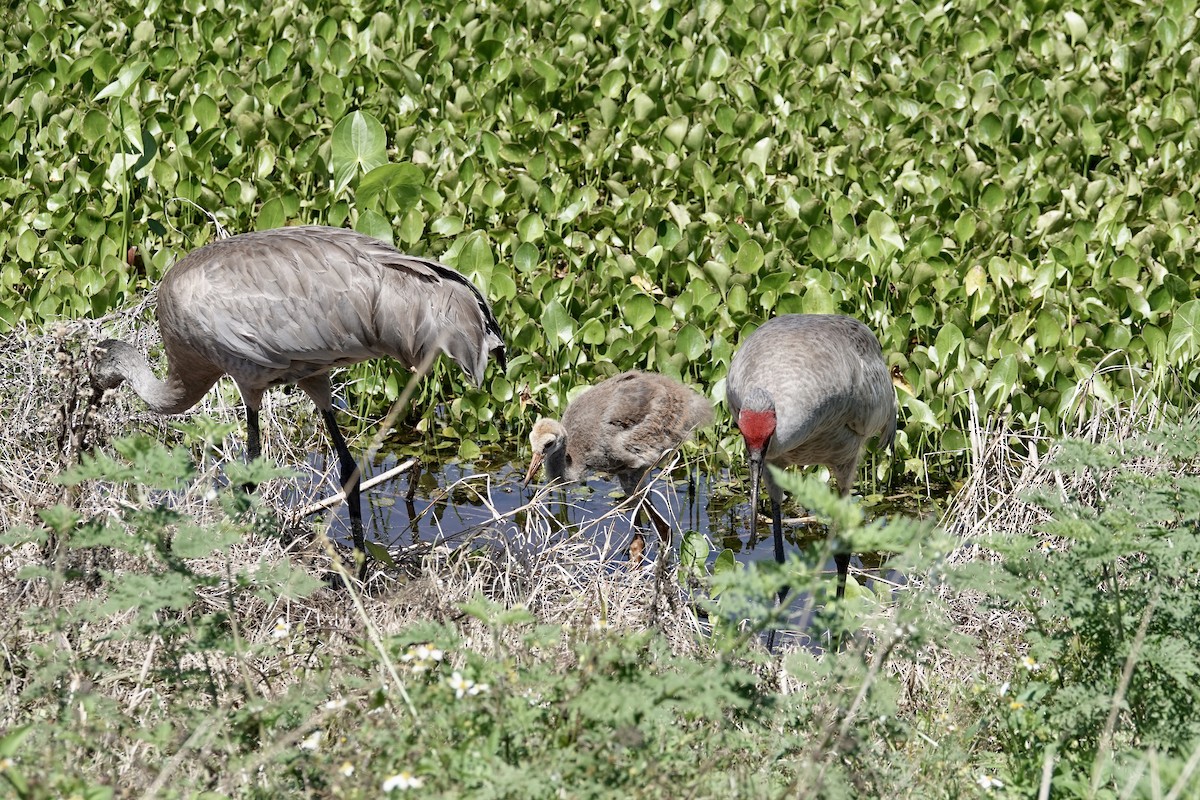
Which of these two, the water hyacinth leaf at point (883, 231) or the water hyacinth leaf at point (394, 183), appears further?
the water hyacinth leaf at point (883, 231)

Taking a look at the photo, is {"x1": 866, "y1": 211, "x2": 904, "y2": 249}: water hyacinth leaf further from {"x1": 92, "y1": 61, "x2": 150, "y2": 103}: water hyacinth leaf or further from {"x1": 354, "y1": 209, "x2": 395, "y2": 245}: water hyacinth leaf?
{"x1": 92, "y1": 61, "x2": 150, "y2": 103}: water hyacinth leaf

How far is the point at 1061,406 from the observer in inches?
245

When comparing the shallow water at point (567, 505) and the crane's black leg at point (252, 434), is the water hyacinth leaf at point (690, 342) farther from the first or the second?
the crane's black leg at point (252, 434)

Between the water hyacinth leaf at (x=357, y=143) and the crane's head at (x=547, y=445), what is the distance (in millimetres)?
1814

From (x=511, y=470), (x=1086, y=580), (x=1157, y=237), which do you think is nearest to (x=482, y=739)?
(x=1086, y=580)

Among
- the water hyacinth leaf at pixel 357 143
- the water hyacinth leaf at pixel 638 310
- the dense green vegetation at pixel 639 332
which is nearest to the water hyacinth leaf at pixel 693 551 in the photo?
the dense green vegetation at pixel 639 332

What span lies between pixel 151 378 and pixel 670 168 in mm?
3474

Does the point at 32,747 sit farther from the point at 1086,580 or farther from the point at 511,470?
the point at 511,470

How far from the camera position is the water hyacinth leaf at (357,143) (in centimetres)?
709

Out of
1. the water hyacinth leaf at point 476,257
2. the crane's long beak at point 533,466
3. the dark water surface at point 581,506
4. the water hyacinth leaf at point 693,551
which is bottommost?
the dark water surface at point 581,506

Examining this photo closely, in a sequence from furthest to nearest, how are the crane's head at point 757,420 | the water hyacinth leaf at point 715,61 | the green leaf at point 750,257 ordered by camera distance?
the water hyacinth leaf at point 715,61, the green leaf at point 750,257, the crane's head at point 757,420

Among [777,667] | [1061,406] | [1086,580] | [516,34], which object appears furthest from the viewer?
[516,34]

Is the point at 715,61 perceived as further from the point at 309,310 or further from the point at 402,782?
the point at 402,782

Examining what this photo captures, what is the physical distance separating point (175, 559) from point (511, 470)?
3359 millimetres
